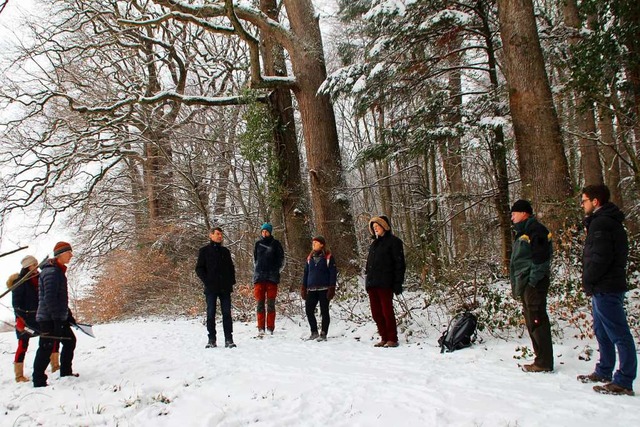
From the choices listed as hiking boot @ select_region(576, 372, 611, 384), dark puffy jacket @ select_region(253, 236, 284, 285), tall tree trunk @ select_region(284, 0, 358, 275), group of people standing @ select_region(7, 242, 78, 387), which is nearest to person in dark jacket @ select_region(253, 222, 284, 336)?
dark puffy jacket @ select_region(253, 236, 284, 285)

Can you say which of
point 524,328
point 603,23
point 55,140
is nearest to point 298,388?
point 524,328

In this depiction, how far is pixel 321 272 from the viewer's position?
24.1 ft

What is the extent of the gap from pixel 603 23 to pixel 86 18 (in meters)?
13.6

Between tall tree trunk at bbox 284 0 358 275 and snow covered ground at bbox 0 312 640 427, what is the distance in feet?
11.4

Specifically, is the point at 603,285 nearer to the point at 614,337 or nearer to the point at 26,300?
the point at 614,337

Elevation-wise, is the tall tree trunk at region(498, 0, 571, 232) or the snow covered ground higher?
the tall tree trunk at region(498, 0, 571, 232)

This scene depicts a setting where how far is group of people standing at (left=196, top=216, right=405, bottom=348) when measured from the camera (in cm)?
663

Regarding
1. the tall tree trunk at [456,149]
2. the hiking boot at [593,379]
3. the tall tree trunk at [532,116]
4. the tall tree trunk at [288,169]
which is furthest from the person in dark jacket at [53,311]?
the tall tree trunk at [532,116]

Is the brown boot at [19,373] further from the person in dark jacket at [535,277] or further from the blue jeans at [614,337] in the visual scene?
the blue jeans at [614,337]

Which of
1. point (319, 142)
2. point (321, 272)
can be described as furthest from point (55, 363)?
point (319, 142)

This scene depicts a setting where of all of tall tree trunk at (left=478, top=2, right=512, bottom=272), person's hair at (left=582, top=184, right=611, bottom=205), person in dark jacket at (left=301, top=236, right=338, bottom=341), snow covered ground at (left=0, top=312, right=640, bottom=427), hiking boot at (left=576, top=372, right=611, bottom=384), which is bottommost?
hiking boot at (left=576, top=372, right=611, bottom=384)

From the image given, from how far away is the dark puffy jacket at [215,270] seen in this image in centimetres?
720

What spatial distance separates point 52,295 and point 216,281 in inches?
95.2

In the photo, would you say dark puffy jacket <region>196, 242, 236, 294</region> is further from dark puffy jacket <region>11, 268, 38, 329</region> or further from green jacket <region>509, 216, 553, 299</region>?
green jacket <region>509, 216, 553, 299</region>
